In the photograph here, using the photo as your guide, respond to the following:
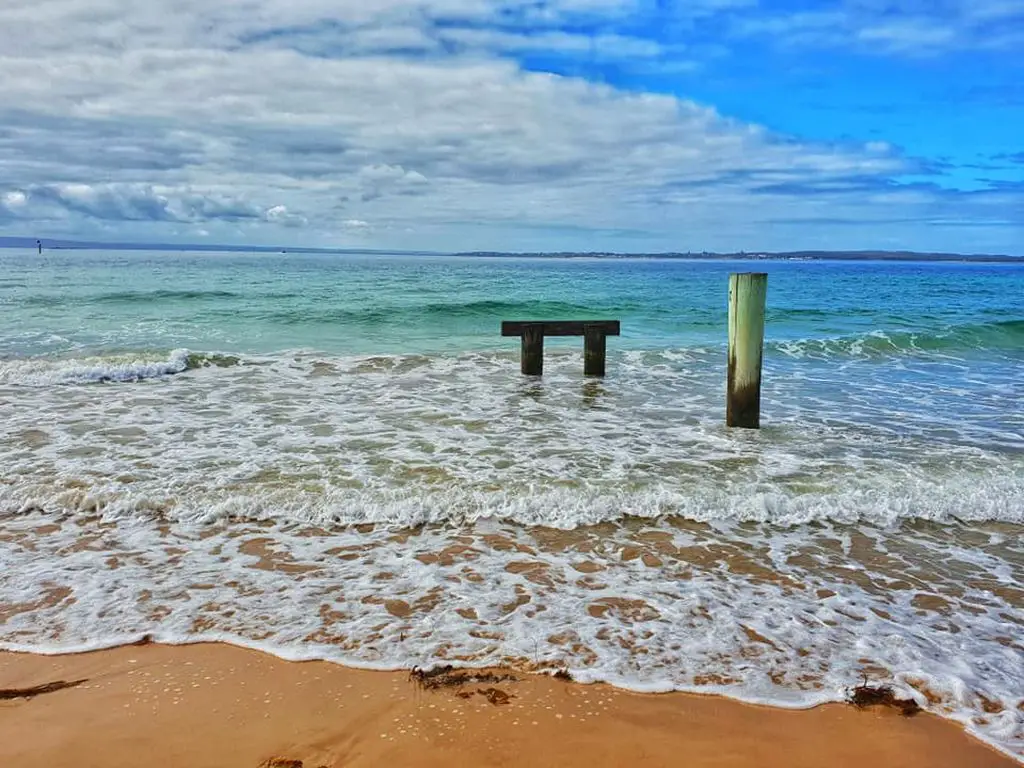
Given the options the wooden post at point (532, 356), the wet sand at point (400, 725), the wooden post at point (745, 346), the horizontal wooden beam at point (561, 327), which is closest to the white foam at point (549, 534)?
the wet sand at point (400, 725)

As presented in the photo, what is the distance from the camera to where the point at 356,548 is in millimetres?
5391

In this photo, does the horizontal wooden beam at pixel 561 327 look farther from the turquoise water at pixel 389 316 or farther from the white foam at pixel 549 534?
the turquoise water at pixel 389 316

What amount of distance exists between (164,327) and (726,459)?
1816 cm

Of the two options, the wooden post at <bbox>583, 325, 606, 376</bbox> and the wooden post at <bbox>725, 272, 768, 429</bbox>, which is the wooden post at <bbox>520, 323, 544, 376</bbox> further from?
the wooden post at <bbox>725, 272, 768, 429</bbox>

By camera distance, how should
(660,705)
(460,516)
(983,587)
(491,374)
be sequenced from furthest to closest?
1. (491,374)
2. (460,516)
3. (983,587)
4. (660,705)

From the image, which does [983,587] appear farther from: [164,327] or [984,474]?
[164,327]

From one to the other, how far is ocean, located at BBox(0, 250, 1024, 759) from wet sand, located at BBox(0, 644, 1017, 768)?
21 centimetres

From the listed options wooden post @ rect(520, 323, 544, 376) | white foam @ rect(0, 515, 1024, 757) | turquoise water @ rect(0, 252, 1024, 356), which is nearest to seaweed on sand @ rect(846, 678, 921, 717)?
white foam @ rect(0, 515, 1024, 757)

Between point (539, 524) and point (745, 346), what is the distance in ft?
14.7

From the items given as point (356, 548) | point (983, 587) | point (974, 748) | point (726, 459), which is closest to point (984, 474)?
point (726, 459)

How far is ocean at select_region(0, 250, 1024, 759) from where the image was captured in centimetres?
400

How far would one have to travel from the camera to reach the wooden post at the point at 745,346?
9180 mm

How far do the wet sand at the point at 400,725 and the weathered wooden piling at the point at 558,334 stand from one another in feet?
29.6

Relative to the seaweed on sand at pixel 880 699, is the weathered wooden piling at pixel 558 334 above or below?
above
